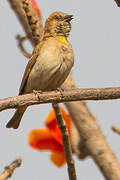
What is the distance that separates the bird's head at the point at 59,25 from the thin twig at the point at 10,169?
6.38ft

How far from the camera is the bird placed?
4988 millimetres

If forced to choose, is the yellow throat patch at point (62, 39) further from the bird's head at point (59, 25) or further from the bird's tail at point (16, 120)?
the bird's tail at point (16, 120)

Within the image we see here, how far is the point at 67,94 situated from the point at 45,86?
1447 millimetres

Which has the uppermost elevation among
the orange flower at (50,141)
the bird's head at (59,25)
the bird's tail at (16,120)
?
the bird's head at (59,25)

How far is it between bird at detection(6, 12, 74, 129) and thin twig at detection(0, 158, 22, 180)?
66 centimetres

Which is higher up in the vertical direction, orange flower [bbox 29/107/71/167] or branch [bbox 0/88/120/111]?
orange flower [bbox 29/107/71/167]

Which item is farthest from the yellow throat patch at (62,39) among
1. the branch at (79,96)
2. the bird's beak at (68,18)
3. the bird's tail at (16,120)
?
the branch at (79,96)

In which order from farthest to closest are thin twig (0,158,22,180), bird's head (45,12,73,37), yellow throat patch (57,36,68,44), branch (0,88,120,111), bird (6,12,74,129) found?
bird's head (45,12,73,37), yellow throat patch (57,36,68,44), bird (6,12,74,129), thin twig (0,158,22,180), branch (0,88,120,111)

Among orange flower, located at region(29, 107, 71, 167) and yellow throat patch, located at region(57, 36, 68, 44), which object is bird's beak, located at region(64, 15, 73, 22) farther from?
orange flower, located at region(29, 107, 71, 167)

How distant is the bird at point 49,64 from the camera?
4988 mm

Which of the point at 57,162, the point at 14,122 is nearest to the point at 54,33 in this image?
the point at 14,122

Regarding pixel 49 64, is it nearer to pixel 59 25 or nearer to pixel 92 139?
pixel 59 25

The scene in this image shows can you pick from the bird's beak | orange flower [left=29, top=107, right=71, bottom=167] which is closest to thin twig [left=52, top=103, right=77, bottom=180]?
orange flower [left=29, top=107, right=71, bottom=167]

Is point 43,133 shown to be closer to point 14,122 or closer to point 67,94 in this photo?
point 14,122
